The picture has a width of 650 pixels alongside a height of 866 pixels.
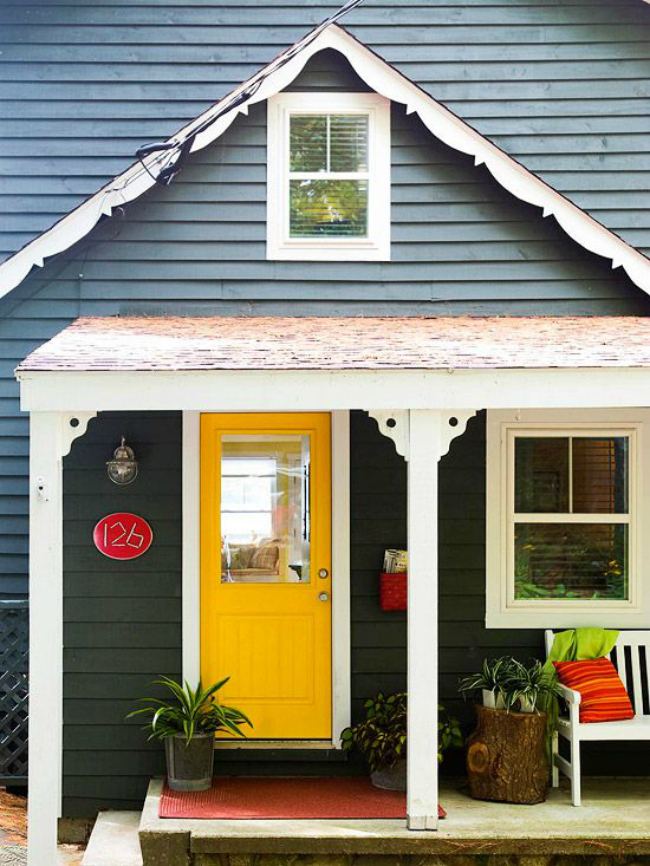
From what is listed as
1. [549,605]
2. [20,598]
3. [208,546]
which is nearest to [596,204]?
[549,605]

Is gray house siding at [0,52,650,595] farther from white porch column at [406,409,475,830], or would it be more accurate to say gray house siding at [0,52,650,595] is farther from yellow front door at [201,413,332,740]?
white porch column at [406,409,475,830]

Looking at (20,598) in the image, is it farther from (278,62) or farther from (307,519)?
(278,62)

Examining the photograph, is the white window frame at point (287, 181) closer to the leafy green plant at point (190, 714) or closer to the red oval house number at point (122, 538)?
the red oval house number at point (122, 538)

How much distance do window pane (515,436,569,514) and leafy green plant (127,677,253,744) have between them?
215 cm

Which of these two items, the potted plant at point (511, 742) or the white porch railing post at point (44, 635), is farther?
the potted plant at point (511, 742)

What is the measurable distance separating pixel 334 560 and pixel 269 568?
43 centimetres

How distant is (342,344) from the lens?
6156 mm

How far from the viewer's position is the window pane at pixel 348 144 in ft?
24.0

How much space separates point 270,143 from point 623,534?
3.32m

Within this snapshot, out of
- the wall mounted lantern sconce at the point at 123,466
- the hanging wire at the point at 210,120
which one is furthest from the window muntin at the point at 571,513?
the hanging wire at the point at 210,120

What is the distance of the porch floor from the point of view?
555 centimetres

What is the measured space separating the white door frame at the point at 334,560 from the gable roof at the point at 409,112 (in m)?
1.38

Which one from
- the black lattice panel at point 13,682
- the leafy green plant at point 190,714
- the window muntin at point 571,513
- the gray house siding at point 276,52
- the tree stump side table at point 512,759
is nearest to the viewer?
the tree stump side table at point 512,759

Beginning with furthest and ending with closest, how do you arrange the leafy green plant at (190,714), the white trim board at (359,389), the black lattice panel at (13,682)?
1. the black lattice panel at (13,682)
2. the leafy green plant at (190,714)
3. the white trim board at (359,389)
